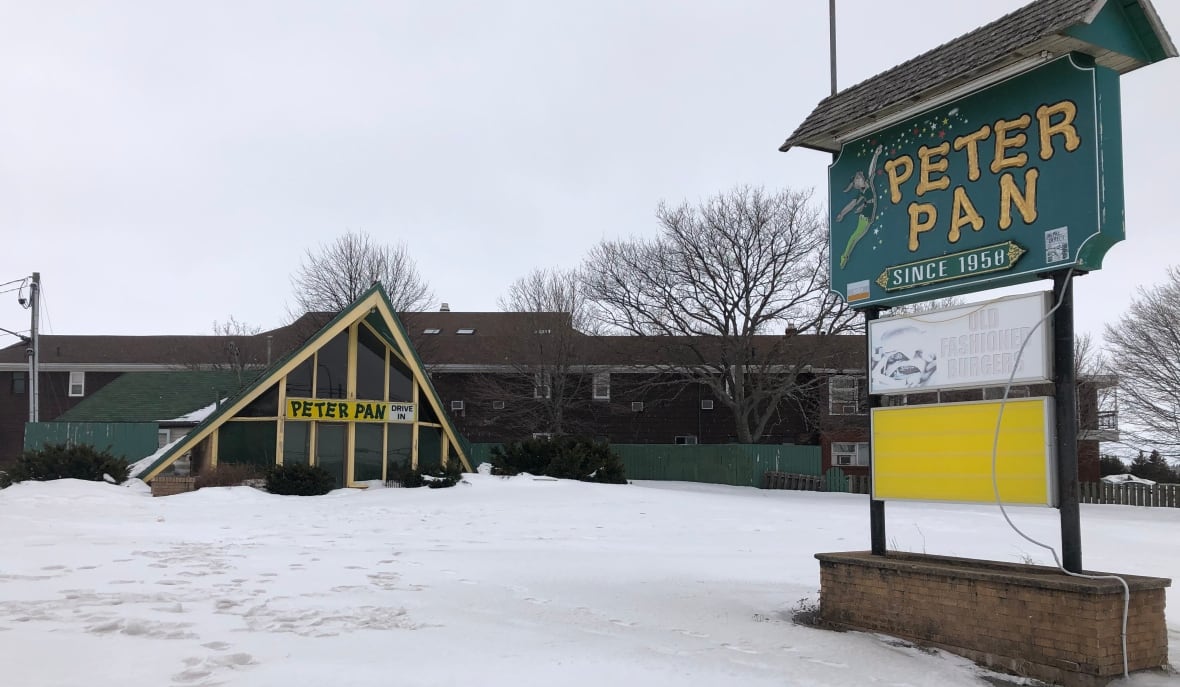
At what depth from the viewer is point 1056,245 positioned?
→ 7.65 metres

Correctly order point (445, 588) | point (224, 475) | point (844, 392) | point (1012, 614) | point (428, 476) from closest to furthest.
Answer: point (1012, 614)
point (445, 588)
point (224, 475)
point (428, 476)
point (844, 392)

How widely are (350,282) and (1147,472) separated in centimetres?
3977

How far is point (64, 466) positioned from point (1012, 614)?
21.4 meters

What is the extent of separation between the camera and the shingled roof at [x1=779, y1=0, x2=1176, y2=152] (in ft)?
24.8

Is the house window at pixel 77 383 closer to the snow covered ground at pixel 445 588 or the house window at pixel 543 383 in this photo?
the house window at pixel 543 383

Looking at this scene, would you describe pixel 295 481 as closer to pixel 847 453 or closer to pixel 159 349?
pixel 847 453

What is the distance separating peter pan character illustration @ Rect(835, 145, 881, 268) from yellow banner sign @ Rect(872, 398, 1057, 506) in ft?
6.06

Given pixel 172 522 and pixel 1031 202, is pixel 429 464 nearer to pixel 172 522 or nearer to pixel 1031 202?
pixel 172 522

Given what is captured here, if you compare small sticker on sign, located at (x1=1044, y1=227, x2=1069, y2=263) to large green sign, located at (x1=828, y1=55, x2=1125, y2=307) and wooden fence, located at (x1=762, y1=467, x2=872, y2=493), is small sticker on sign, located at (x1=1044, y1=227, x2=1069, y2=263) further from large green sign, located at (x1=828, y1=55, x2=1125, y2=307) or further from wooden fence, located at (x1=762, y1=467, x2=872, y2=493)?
wooden fence, located at (x1=762, y1=467, x2=872, y2=493)

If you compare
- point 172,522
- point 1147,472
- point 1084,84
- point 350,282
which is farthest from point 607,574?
point 1147,472

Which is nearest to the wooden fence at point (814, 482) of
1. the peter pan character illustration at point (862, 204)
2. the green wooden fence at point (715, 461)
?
the green wooden fence at point (715, 461)

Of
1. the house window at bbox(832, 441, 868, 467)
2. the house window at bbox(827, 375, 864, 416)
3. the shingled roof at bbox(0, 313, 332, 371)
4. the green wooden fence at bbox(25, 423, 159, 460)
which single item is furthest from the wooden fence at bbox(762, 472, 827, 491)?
the shingled roof at bbox(0, 313, 332, 371)

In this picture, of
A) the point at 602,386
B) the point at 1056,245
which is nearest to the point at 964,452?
the point at 1056,245

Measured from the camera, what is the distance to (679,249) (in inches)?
1507
